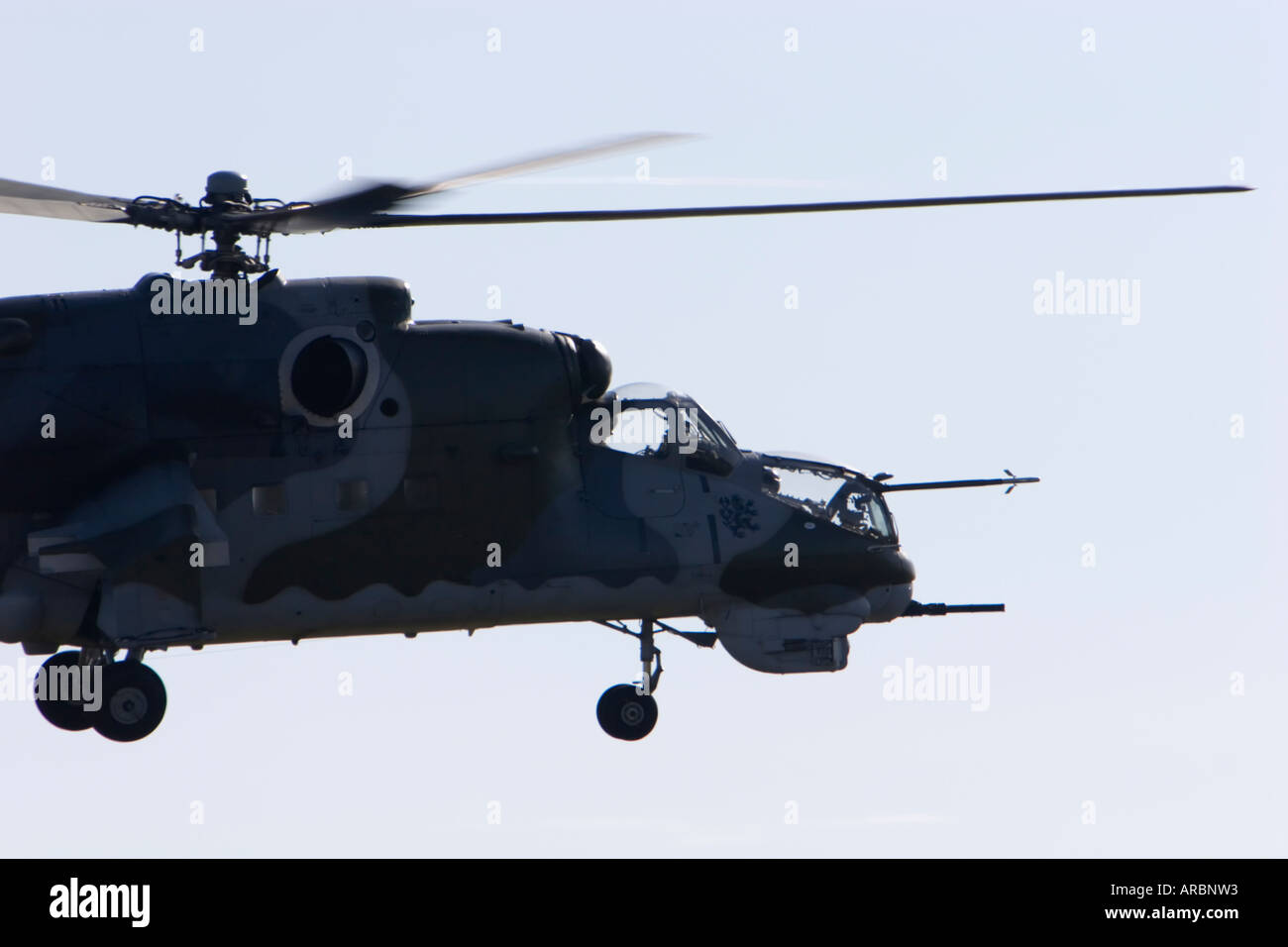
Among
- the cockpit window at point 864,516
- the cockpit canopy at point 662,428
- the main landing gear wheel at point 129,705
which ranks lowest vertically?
the main landing gear wheel at point 129,705

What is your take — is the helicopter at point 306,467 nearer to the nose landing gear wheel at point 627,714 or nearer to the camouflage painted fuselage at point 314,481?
the camouflage painted fuselage at point 314,481

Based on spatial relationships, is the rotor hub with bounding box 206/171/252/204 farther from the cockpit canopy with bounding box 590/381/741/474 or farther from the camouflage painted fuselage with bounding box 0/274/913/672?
the cockpit canopy with bounding box 590/381/741/474

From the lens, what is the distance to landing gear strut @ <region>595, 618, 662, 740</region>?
1192 inches

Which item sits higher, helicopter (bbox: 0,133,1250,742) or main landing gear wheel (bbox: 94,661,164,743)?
helicopter (bbox: 0,133,1250,742)

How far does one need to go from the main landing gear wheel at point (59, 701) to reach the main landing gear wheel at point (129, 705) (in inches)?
10.3

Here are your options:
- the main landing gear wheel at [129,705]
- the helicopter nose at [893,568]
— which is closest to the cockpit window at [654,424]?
the helicopter nose at [893,568]

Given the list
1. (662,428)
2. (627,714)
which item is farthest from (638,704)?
(662,428)

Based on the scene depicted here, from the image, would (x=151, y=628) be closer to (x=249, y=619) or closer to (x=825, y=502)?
(x=249, y=619)

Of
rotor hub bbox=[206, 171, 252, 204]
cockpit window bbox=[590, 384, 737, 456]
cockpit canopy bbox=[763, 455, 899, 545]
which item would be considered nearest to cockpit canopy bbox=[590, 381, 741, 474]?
cockpit window bbox=[590, 384, 737, 456]

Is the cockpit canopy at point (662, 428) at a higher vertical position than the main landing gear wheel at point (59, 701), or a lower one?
higher

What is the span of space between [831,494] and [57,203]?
35.7 ft

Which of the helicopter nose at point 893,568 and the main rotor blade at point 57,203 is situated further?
the helicopter nose at point 893,568

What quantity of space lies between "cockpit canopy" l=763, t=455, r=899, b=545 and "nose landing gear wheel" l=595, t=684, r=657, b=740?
3220mm

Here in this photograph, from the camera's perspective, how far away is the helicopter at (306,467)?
2652cm
